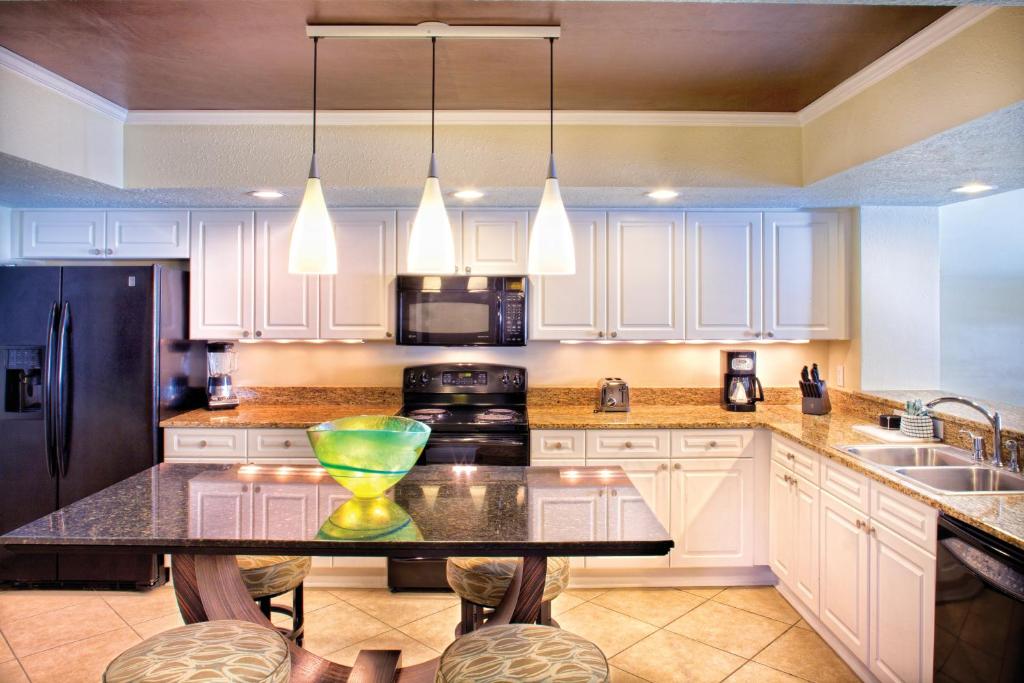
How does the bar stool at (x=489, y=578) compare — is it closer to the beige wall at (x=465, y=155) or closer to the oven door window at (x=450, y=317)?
the oven door window at (x=450, y=317)

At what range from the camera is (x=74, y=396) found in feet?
11.1

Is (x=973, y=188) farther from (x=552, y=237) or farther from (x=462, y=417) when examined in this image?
(x=462, y=417)

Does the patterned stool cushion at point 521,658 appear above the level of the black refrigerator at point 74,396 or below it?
below

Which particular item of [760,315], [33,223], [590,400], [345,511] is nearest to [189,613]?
Result: [345,511]

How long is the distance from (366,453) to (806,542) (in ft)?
7.21

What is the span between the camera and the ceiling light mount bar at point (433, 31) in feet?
7.12

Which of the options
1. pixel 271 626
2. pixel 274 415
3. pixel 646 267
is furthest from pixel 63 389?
pixel 646 267

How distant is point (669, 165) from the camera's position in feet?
10.4

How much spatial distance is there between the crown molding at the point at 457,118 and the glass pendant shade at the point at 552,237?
55.1 inches

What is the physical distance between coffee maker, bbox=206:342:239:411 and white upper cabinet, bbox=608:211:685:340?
225cm

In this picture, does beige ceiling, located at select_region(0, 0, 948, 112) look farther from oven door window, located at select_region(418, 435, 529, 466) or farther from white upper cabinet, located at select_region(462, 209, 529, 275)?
oven door window, located at select_region(418, 435, 529, 466)

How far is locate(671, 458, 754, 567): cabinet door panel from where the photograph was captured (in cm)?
337

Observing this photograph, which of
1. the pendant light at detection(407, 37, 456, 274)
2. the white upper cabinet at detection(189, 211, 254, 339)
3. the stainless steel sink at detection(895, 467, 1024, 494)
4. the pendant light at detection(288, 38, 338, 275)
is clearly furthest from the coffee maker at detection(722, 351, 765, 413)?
the white upper cabinet at detection(189, 211, 254, 339)

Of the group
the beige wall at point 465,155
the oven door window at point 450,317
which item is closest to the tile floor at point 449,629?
the oven door window at point 450,317
